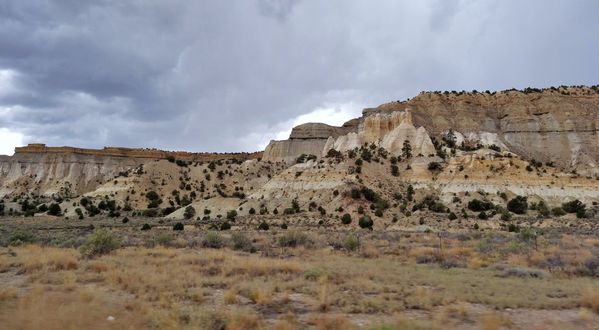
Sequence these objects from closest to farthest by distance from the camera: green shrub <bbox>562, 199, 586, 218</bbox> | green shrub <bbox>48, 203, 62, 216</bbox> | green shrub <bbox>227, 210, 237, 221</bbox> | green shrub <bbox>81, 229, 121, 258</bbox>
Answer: green shrub <bbox>81, 229, 121, 258</bbox> → green shrub <bbox>562, 199, 586, 218</bbox> → green shrub <bbox>227, 210, 237, 221</bbox> → green shrub <bbox>48, 203, 62, 216</bbox>

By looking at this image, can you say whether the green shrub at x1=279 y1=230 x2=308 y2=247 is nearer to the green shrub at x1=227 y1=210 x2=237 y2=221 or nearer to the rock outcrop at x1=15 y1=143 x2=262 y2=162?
the green shrub at x1=227 y1=210 x2=237 y2=221

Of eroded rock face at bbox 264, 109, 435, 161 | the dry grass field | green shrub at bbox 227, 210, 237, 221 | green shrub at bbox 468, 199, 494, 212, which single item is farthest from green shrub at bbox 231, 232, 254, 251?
eroded rock face at bbox 264, 109, 435, 161

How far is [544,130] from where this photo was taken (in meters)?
86.0

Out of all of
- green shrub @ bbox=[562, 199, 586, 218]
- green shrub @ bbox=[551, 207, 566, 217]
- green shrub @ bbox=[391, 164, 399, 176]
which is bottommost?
green shrub @ bbox=[551, 207, 566, 217]

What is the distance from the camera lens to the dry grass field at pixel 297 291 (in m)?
10.3

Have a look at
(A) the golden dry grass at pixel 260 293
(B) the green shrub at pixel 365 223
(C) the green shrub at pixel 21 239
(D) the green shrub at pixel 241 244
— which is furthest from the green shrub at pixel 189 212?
(A) the golden dry grass at pixel 260 293

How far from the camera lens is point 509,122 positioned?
88562mm

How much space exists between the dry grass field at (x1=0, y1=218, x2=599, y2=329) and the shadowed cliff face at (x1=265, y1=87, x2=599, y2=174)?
60.4m

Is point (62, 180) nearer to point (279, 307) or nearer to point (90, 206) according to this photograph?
point (90, 206)

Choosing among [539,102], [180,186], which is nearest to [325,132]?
[180,186]

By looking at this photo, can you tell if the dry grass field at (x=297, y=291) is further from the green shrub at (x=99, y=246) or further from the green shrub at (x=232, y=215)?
the green shrub at (x=232, y=215)

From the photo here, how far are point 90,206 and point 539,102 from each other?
83.2 metres

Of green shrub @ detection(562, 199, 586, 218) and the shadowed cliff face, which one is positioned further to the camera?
the shadowed cliff face

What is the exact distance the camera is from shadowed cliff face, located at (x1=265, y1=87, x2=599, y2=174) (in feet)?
270
